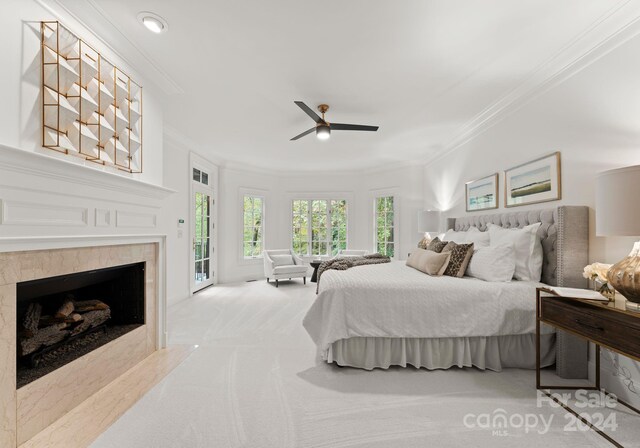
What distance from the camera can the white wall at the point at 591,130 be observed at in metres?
1.97

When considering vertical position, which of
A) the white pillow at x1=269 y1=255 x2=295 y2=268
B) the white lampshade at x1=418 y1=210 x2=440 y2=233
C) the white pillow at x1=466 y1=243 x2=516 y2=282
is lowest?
the white pillow at x1=269 y1=255 x2=295 y2=268

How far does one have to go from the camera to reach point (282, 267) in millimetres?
5859

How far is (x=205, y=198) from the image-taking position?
557 cm

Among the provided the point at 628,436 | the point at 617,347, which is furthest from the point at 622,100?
the point at 628,436

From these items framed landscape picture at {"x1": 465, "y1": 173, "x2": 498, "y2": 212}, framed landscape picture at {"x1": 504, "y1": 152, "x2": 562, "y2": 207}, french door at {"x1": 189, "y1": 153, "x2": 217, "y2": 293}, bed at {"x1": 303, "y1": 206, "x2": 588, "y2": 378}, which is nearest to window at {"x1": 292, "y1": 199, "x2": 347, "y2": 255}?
french door at {"x1": 189, "y1": 153, "x2": 217, "y2": 293}

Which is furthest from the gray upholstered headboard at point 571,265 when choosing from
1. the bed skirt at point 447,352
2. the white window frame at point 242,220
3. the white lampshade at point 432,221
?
the white window frame at point 242,220

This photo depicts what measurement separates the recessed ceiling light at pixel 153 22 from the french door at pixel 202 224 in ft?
9.93

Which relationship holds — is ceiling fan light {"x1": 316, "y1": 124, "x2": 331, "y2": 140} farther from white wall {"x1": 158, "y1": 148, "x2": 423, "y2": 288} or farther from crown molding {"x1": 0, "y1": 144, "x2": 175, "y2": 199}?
white wall {"x1": 158, "y1": 148, "x2": 423, "y2": 288}

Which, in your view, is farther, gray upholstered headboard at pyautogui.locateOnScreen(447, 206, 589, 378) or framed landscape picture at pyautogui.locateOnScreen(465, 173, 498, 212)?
framed landscape picture at pyautogui.locateOnScreen(465, 173, 498, 212)

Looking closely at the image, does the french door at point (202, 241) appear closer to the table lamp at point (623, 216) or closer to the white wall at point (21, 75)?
the white wall at point (21, 75)

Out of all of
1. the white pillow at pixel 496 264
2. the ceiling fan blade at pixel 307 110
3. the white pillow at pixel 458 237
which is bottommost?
the white pillow at pixel 496 264

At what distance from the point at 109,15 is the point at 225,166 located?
4.20m

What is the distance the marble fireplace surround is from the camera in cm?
142

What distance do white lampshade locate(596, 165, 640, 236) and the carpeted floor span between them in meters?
1.14
